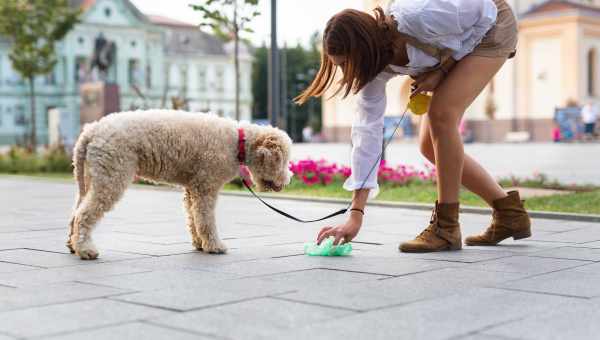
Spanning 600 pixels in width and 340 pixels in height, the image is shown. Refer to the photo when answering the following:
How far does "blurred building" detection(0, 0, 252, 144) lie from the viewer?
6856cm

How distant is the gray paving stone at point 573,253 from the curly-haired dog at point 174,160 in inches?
69.3

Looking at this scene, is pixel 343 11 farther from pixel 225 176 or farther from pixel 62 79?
pixel 62 79

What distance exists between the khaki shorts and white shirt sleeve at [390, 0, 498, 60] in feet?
0.42

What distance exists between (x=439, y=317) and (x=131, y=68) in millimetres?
72838

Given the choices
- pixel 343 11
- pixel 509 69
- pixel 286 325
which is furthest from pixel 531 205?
pixel 509 69

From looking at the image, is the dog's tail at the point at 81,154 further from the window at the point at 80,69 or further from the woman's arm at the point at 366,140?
the window at the point at 80,69

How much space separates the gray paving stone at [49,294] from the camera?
381 cm

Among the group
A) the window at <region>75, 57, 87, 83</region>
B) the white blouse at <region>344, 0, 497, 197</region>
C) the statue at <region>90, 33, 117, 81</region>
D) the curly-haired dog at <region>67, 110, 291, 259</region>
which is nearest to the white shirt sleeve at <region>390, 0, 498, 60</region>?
the white blouse at <region>344, 0, 497, 197</region>

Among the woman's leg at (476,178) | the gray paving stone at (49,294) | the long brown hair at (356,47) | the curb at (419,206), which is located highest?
the long brown hair at (356,47)

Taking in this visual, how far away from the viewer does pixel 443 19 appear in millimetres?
5055

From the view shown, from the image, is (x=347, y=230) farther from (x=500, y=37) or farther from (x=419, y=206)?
(x=419, y=206)

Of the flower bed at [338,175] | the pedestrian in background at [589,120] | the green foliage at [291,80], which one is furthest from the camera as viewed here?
the green foliage at [291,80]

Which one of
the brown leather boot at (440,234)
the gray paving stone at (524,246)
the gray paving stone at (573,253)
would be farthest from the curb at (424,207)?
the brown leather boot at (440,234)

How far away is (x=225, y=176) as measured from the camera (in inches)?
220
